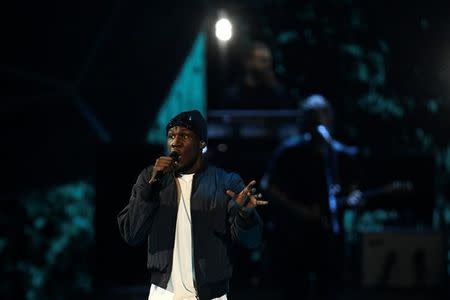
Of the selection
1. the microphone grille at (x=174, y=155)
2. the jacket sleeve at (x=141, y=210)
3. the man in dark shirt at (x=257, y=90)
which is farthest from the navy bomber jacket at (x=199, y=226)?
the man in dark shirt at (x=257, y=90)

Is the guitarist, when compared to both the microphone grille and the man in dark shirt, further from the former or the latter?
the microphone grille

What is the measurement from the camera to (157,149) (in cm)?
568

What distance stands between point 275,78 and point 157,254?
210 inches

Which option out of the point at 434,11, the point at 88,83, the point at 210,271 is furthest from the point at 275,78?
the point at 210,271

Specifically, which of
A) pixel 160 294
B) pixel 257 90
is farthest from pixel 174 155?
pixel 257 90

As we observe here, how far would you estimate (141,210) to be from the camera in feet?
10.2

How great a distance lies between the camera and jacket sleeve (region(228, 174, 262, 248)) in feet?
10.1

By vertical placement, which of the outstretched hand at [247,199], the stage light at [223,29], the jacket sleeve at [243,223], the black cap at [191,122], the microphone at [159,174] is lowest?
the jacket sleeve at [243,223]

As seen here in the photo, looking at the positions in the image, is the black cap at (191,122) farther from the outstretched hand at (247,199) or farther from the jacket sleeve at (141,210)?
the outstretched hand at (247,199)

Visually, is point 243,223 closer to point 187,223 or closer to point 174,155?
point 187,223

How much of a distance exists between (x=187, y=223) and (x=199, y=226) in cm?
6

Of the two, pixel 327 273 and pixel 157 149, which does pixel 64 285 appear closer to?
pixel 157 149

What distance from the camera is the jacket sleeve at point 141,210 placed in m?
3.11

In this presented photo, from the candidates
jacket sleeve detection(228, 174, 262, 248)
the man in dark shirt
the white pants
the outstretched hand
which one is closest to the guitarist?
the man in dark shirt
